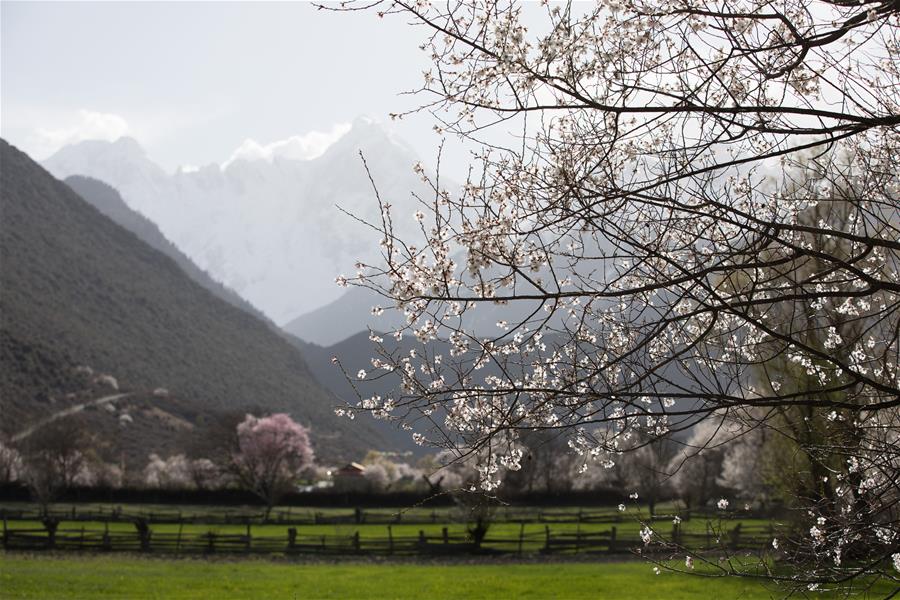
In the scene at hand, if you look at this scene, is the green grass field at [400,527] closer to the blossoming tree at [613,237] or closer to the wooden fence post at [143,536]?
the wooden fence post at [143,536]

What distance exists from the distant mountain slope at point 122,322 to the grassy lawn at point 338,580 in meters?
52.5

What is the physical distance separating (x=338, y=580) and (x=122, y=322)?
81.2 m

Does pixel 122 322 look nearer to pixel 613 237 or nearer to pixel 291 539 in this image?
pixel 291 539

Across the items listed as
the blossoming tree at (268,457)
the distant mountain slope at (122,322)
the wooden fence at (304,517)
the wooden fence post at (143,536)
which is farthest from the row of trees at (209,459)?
the wooden fence post at (143,536)

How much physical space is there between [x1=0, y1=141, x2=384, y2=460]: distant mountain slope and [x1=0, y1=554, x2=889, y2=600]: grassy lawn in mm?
52469

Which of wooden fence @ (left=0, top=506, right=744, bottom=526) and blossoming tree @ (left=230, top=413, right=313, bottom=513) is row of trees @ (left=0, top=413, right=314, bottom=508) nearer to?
blossoming tree @ (left=230, top=413, right=313, bottom=513)

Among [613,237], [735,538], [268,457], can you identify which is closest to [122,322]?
[268,457]

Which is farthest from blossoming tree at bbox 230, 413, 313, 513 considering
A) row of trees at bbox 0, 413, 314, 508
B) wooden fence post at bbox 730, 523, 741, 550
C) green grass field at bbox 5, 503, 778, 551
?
wooden fence post at bbox 730, 523, 741, 550

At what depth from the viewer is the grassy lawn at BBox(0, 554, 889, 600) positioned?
17.9m

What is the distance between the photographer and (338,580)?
21.7 meters

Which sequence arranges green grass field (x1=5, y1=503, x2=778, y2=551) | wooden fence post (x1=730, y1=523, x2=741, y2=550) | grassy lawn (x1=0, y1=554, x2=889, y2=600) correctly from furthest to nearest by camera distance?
green grass field (x1=5, y1=503, x2=778, y2=551) → wooden fence post (x1=730, y1=523, x2=741, y2=550) → grassy lawn (x1=0, y1=554, x2=889, y2=600)

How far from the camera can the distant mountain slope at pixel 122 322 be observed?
84.2 m

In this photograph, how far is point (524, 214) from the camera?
4469 mm

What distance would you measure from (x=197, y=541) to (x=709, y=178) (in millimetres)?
29004
